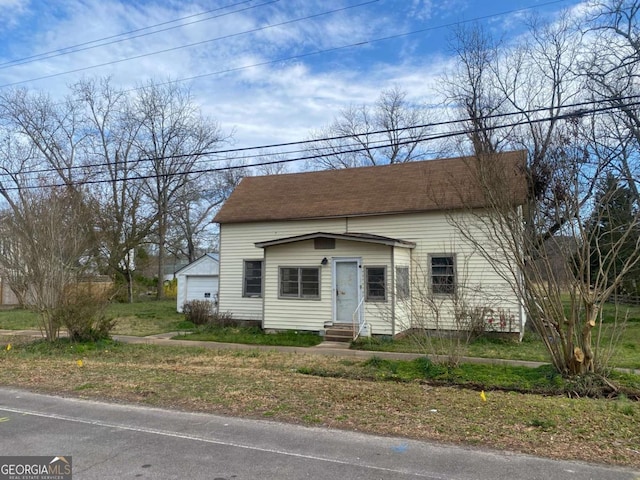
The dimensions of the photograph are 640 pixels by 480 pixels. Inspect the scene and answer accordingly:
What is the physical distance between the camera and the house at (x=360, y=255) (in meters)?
13.9

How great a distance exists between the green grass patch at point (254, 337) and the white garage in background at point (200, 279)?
231 inches

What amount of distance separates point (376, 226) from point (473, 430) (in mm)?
10682

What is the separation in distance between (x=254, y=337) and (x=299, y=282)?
228 centimetres

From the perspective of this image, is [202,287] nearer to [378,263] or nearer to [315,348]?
[378,263]

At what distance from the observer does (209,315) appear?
17.4 meters

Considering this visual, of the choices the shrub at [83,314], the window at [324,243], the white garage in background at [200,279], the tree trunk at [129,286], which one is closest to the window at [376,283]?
the window at [324,243]

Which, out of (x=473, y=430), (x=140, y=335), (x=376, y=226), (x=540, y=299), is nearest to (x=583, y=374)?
(x=540, y=299)

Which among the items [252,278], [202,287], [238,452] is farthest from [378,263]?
[202,287]

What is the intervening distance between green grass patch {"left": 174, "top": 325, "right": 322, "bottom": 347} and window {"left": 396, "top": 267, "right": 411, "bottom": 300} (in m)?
2.79

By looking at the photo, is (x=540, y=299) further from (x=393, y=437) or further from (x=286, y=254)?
(x=286, y=254)

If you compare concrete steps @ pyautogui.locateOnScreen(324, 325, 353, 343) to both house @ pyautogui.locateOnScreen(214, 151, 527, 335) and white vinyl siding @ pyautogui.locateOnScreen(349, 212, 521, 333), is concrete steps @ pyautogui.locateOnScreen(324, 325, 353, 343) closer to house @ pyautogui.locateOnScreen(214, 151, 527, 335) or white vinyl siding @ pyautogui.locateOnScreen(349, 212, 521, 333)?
house @ pyautogui.locateOnScreen(214, 151, 527, 335)

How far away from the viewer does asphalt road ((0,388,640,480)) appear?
423 centimetres

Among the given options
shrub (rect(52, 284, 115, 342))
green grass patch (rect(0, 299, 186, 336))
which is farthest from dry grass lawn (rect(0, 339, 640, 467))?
green grass patch (rect(0, 299, 186, 336))

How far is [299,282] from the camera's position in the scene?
15133 millimetres
